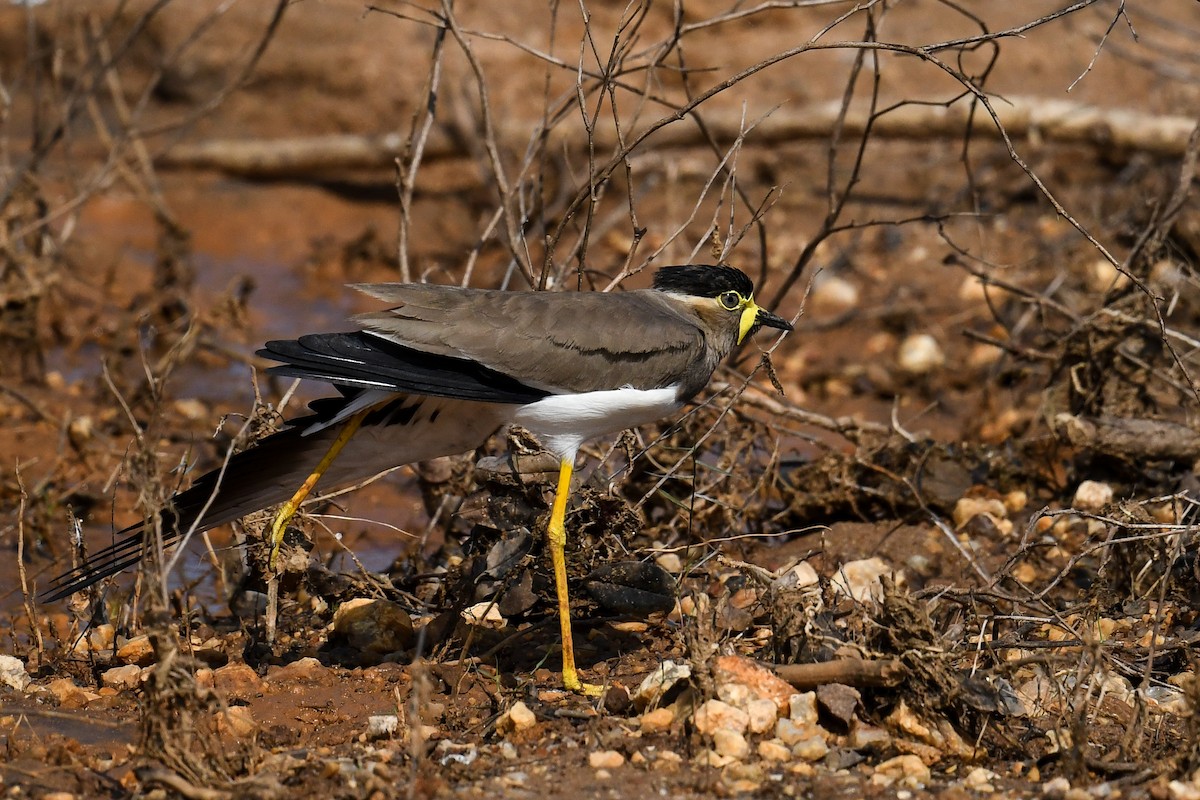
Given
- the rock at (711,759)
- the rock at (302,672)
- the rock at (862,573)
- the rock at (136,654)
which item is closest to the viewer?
the rock at (711,759)

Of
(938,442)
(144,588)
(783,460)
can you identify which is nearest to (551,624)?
(144,588)

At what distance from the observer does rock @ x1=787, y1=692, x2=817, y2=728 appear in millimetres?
4074

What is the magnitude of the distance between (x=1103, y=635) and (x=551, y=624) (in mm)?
1865

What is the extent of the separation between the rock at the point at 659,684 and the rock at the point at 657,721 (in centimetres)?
5

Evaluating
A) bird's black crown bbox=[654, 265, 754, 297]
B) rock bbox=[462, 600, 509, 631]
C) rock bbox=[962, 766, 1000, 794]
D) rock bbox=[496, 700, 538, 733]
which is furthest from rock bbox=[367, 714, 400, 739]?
bird's black crown bbox=[654, 265, 754, 297]

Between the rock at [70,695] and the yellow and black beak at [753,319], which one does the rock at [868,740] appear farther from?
the rock at [70,695]

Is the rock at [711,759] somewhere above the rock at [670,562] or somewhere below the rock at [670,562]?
above

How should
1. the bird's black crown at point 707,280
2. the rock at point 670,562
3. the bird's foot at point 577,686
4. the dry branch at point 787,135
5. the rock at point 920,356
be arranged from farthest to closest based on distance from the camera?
the dry branch at point 787,135 → the rock at point 920,356 → the rock at point 670,562 → the bird's black crown at point 707,280 → the bird's foot at point 577,686

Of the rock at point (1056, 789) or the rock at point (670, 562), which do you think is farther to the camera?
the rock at point (670, 562)

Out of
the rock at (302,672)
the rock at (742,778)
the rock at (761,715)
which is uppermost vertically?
the rock at (761,715)

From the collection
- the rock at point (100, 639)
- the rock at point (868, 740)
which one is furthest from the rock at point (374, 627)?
the rock at point (868, 740)

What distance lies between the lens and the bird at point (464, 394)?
450 centimetres

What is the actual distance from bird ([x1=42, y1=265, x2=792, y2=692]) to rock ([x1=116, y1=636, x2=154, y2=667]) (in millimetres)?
320

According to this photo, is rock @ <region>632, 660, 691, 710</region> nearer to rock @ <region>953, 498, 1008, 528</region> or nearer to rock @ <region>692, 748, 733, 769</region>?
rock @ <region>692, 748, 733, 769</region>
